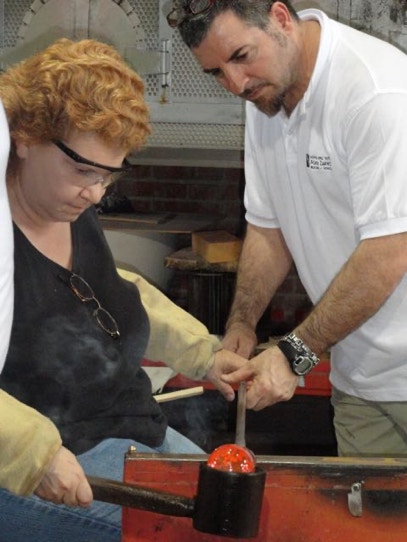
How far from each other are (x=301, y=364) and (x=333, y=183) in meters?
0.43

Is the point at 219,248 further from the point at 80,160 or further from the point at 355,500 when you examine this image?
the point at 355,500

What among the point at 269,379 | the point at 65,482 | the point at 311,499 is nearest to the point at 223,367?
the point at 269,379

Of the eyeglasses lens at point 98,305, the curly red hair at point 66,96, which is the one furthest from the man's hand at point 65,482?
the curly red hair at point 66,96

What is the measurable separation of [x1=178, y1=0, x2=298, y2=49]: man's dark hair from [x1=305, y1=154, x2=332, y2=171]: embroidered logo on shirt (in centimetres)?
32

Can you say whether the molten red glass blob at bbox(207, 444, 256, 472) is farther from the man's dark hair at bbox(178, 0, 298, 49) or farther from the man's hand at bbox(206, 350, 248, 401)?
the man's dark hair at bbox(178, 0, 298, 49)

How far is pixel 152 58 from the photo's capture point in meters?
4.38

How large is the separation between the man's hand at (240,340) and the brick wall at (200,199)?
2.72m

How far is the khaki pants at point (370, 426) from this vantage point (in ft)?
7.75

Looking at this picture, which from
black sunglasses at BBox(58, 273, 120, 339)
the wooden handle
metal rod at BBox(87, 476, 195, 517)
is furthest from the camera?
the wooden handle

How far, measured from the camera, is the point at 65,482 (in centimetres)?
165

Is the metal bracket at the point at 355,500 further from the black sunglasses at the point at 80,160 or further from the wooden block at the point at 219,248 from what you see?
the wooden block at the point at 219,248

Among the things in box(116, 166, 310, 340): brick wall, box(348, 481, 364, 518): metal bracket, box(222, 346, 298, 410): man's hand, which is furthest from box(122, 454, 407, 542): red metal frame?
box(116, 166, 310, 340): brick wall

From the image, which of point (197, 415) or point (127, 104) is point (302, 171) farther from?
Answer: point (197, 415)

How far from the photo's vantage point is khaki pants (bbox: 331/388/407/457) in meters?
2.36
